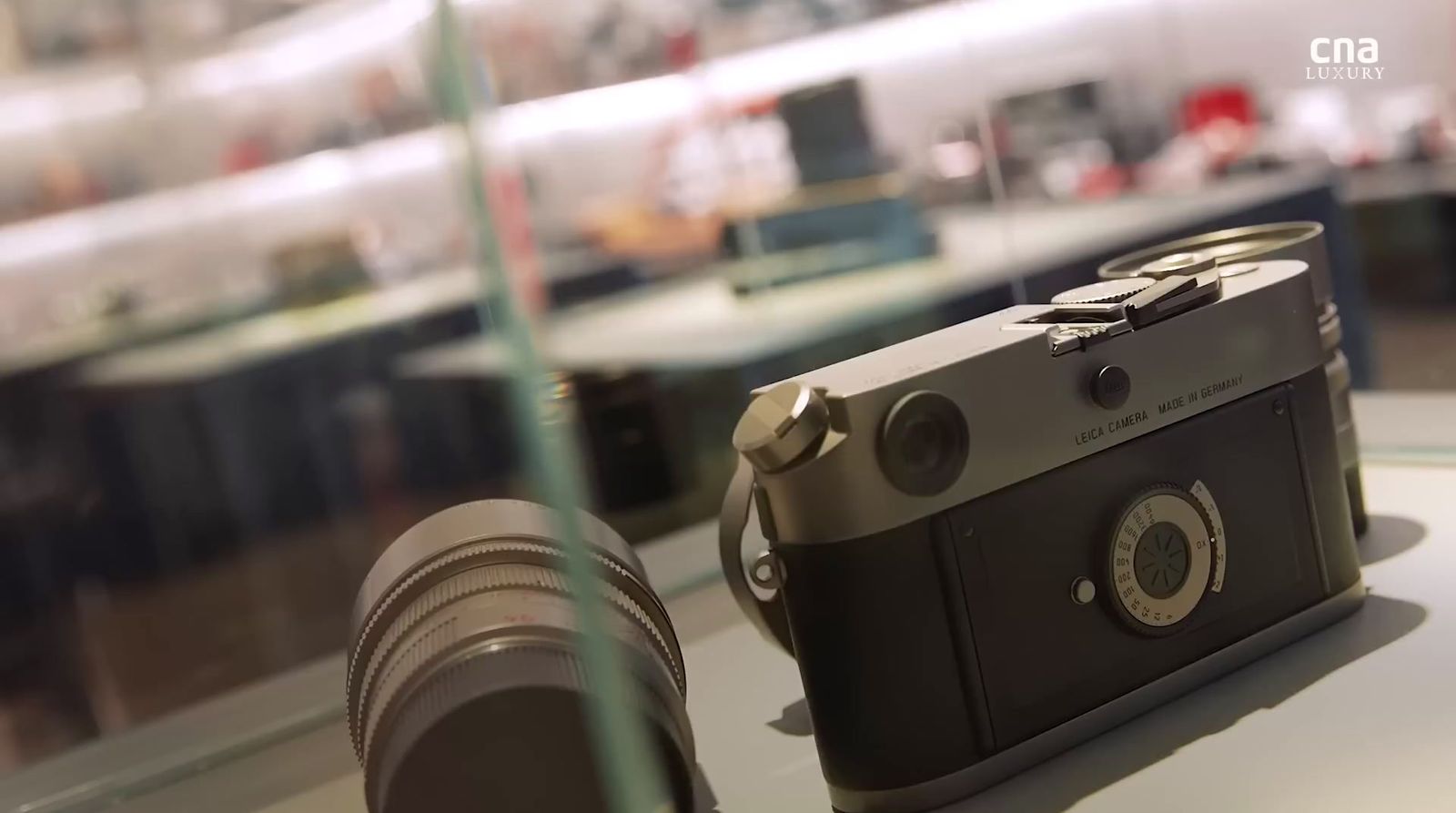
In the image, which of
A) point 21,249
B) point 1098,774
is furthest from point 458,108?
point 21,249

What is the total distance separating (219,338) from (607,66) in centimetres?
65

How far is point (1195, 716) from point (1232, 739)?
0.02 metres

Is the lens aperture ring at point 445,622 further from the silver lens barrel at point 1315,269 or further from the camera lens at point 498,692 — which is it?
the silver lens barrel at point 1315,269

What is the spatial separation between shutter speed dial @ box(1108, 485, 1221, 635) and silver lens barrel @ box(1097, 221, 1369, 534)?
0.11 metres

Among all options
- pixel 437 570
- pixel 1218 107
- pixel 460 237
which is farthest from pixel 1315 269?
pixel 1218 107

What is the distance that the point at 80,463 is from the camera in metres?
1.67

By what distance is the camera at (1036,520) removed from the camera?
0.43 metres

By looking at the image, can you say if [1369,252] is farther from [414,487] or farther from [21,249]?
[21,249]

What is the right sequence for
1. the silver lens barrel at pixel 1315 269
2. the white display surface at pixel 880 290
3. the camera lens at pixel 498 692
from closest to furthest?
the camera lens at pixel 498 692, the silver lens barrel at pixel 1315 269, the white display surface at pixel 880 290

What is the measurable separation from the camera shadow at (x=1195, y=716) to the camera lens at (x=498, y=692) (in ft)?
0.39
